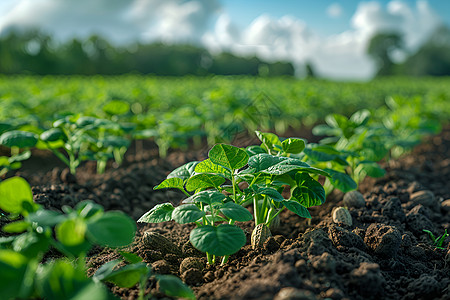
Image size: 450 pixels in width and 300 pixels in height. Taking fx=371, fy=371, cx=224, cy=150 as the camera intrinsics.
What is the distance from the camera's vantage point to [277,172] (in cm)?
144

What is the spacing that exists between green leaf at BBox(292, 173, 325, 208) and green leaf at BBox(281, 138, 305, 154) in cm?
17

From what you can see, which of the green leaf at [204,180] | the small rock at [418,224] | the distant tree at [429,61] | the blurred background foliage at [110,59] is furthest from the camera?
the distant tree at [429,61]

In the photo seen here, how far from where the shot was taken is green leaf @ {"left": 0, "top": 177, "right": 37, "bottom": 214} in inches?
44.2

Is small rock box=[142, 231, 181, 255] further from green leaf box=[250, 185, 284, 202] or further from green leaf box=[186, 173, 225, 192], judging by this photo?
green leaf box=[250, 185, 284, 202]

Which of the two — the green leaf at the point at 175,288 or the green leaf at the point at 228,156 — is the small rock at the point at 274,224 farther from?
the green leaf at the point at 175,288

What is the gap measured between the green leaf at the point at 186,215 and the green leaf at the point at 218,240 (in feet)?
0.21

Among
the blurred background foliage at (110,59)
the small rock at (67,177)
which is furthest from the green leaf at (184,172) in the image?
the blurred background foliage at (110,59)

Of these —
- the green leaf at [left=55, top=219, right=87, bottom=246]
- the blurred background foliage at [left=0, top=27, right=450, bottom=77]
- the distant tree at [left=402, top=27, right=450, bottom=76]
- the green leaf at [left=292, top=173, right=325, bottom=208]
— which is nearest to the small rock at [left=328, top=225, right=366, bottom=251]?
the green leaf at [left=292, top=173, right=325, bottom=208]

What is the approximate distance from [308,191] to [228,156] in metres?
0.45

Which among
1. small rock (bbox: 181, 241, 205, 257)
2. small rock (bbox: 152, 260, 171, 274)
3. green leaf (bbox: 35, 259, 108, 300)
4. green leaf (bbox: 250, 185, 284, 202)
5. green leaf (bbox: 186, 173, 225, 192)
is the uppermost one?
green leaf (bbox: 186, 173, 225, 192)

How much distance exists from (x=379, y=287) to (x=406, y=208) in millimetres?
1235

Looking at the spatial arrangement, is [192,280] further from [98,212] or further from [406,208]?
[406,208]

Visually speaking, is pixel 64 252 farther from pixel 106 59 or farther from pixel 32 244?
pixel 106 59

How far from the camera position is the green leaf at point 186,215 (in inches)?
51.6
